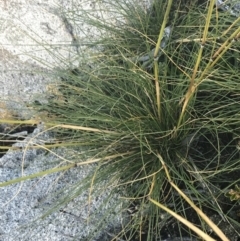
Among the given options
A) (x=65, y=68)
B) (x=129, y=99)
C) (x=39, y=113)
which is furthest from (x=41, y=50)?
(x=129, y=99)

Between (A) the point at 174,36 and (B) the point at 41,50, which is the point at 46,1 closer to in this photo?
(B) the point at 41,50

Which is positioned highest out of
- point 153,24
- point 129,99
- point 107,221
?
point 153,24

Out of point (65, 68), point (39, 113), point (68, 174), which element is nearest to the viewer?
point (68, 174)

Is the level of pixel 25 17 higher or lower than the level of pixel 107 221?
higher

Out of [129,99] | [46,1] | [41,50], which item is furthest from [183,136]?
[46,1]

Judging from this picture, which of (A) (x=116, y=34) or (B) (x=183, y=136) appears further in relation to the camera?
(A) (x=116, y=34)

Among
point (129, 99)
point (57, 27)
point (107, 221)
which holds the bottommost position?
point (107, 221)

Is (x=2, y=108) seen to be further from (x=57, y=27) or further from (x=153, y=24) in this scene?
(x=153, y=24)

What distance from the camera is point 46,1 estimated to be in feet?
5.44

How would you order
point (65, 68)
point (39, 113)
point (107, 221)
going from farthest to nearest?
point (65, 68) → point (39, 113) → point (107, 221)

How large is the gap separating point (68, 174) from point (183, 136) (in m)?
0.33

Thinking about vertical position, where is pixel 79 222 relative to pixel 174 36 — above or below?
below

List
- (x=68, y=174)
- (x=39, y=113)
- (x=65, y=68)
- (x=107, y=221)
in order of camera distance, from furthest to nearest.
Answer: (x=65, y=68), (x=39, y=113), (x=68, y=174), (x=107, y=221)

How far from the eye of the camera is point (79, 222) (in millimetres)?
1286
